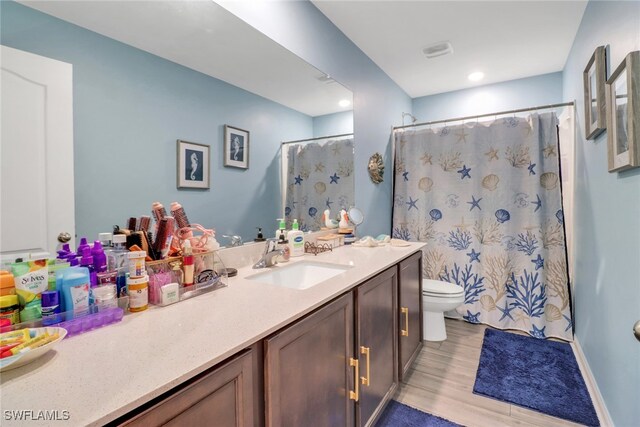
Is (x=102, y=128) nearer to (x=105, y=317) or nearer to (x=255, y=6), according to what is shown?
(x=105, y=317)

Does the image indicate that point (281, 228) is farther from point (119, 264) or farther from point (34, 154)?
point (34, 154)

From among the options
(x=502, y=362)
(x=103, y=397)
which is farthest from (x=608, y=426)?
(x=103, y=397)

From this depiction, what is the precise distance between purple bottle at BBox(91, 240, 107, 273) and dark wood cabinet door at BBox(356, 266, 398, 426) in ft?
2.87

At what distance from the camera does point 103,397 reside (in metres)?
0.51

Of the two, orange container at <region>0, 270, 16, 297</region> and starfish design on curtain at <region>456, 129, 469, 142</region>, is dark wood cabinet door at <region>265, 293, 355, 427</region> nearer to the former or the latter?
orange container at <region>0, 270, 16, 297</region>

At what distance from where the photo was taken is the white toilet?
88.7 inches

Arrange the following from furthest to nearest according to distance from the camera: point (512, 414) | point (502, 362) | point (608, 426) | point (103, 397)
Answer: point (502, 362), point (512, 414), point (608, 426), point (103, 397)

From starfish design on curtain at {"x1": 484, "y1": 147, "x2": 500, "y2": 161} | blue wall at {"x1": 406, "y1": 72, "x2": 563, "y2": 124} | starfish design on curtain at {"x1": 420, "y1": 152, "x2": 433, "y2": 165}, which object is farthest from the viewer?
blue wall at {"x1": 406, "y1": 72, "x2": 563, "y2": 124}

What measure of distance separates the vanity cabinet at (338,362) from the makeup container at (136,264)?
448 mm

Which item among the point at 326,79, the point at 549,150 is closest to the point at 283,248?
the point at 326,79

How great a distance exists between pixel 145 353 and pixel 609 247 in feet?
6.44

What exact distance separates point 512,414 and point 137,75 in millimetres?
2301

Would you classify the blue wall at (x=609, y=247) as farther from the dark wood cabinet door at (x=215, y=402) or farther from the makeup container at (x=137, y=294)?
the makeup container at (x=137, y=294)

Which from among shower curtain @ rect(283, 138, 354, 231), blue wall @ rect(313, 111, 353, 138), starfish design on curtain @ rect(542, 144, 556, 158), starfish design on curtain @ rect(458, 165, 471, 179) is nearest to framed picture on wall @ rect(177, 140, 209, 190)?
shower curtain @ rect(283, 138, 354, 231)
